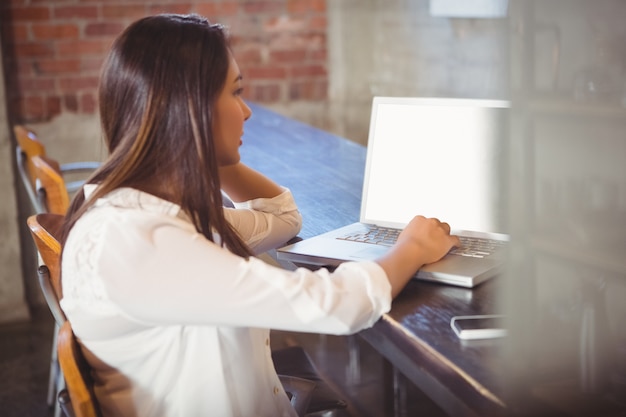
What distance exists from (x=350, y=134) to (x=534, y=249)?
3381mm

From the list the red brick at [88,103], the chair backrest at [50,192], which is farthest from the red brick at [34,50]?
the chair backrest at [50,192]

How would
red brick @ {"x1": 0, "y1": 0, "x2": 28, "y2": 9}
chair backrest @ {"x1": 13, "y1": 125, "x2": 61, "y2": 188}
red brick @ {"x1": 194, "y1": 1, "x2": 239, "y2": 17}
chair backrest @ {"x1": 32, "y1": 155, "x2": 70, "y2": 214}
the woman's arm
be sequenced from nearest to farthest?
the woman's arm, chair backrest @ {"x1": 32, "y1": 155, "x2": 70, "y2": 214}, chair backrest @ {"x1": 13, "y1": 125, "x2": 61, "y2": 188}, red brick @ {"x1": 0, "y1": 0, "x2": 28, "y2": 9}, red brick @ {"x1": 194, "y1": 1, "x2": 239, "y2": 17}

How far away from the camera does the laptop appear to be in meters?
1.23

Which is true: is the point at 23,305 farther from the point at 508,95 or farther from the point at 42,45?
the point at 508,95

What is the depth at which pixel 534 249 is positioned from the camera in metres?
0.31

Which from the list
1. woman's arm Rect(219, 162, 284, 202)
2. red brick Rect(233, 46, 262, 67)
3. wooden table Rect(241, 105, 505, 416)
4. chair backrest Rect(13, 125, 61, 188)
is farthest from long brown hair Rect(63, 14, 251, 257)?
red brick Rect(233, 46, 262, 67)

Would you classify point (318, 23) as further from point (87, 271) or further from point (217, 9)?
point (87, 271)

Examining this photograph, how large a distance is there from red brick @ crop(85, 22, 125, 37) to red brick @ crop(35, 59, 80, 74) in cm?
13

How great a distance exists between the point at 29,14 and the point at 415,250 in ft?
8.48

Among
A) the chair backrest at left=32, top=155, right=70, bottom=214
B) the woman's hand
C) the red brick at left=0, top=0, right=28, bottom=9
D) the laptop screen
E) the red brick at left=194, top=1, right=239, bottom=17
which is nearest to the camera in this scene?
the woman's hand

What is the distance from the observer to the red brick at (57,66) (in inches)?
125

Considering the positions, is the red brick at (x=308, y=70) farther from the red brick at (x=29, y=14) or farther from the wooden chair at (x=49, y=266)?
the wooden chair at (x=49, y=266)

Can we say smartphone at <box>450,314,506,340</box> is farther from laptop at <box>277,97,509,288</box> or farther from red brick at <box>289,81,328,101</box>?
red brick at <box>289,81,328,101</box>

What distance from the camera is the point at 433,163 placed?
1344 mm
